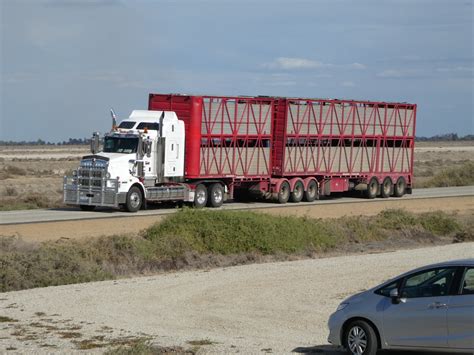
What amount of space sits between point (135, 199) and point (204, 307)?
19.5 m

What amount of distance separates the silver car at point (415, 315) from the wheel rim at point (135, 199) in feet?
81.8

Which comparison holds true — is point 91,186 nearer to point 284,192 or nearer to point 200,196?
point 200,196

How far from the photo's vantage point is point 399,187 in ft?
170

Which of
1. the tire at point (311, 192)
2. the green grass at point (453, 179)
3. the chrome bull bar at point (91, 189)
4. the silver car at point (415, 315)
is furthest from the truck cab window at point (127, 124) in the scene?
the green grass at point (453, 179)

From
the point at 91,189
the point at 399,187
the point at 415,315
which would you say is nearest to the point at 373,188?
the point at 399,187

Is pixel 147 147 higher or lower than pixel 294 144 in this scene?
lower

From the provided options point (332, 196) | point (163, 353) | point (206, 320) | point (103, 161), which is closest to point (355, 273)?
point (206, 320)

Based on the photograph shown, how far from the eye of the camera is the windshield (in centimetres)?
3894

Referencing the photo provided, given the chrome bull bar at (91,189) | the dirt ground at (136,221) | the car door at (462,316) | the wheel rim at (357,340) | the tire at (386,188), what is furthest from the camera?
the tire at (386,188)

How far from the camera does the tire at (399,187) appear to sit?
2037 inches

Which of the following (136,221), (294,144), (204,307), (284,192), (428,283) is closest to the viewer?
(428,283)

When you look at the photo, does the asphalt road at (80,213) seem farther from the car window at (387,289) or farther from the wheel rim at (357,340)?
the car window at (387,289)

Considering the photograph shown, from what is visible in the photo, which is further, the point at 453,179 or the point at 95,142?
the point at 453,179

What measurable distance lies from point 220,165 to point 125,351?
2858cm
